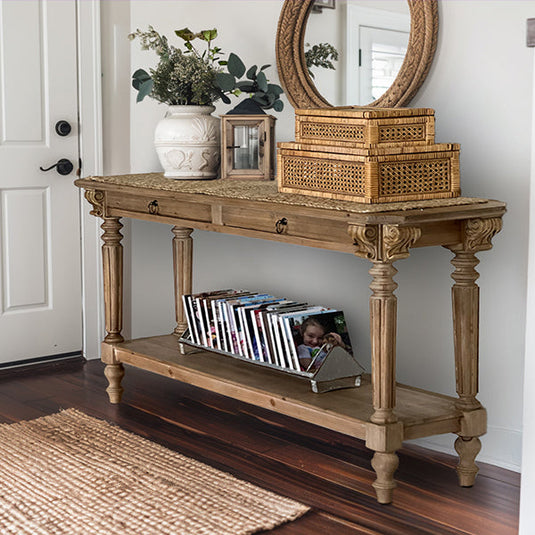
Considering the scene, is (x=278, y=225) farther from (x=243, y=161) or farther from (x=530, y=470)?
(x=530, y=470)

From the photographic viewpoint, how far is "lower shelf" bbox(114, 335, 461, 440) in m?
2.52

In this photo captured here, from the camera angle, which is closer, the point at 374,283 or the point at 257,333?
the point at 374,283

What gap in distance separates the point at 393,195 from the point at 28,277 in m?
2.14

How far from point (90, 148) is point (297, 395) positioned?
1.88 meters

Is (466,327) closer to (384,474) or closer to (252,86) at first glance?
(384,474)

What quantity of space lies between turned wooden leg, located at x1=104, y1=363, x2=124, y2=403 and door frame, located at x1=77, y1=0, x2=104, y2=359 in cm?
72

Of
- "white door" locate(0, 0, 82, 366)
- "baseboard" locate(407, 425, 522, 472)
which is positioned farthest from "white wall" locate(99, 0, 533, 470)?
"white door" locate(0, 0, 82, 366)

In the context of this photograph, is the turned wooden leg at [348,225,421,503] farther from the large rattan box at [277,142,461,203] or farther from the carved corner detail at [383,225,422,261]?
the large rattan box at [277,142,461,203]

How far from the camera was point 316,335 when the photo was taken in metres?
2.90

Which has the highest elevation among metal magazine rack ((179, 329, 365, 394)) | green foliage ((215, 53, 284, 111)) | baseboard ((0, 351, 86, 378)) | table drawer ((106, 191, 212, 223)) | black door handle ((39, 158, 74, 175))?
green foliage ((215, 53, 284, 111))

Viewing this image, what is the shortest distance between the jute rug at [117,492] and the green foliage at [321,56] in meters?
1.47

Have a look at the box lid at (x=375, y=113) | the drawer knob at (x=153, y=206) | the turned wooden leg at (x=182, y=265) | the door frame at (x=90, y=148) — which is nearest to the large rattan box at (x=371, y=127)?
the box lid at (x=375, y=113)

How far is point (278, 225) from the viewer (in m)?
2.58

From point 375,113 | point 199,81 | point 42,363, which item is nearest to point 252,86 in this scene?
point 199,81
